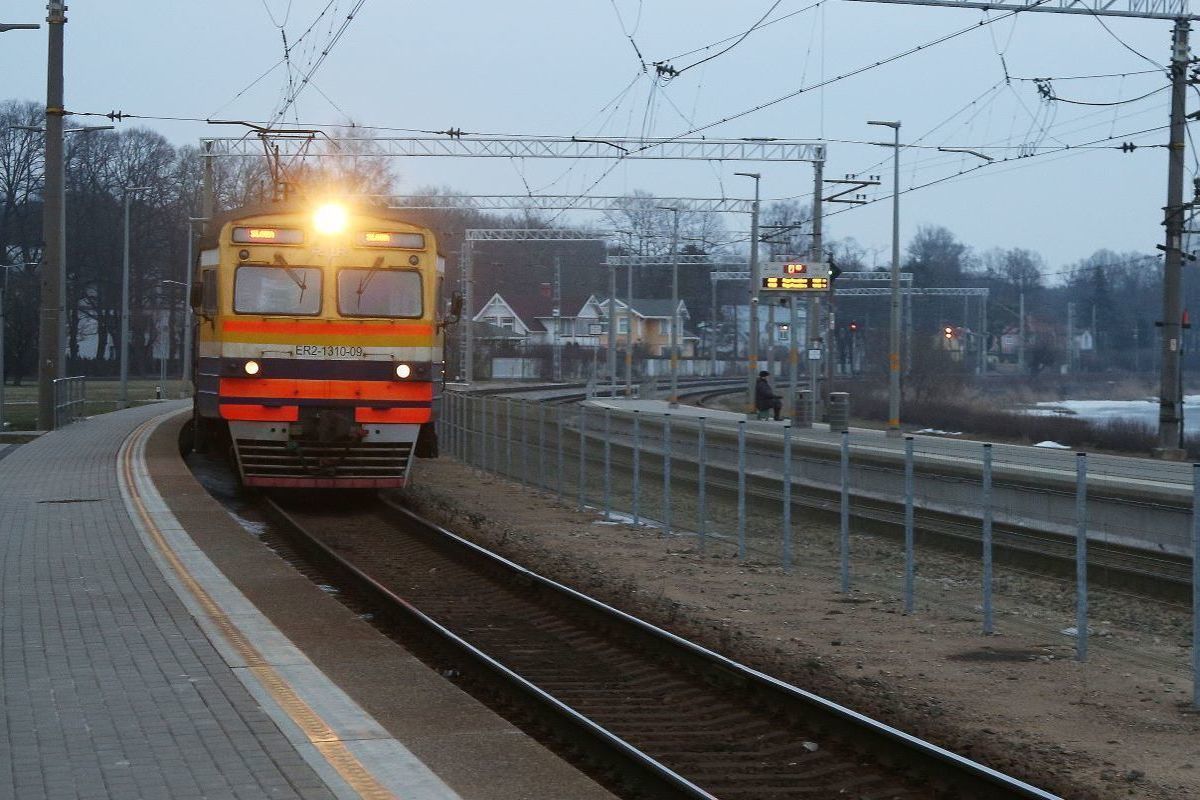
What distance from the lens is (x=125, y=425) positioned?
35844mm

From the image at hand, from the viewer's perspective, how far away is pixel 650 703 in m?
8.90

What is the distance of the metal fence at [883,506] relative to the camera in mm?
10805

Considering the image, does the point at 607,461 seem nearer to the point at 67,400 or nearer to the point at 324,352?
the point at 324,352

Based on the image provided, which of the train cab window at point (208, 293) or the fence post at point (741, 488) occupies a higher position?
the train cab window at point (208, 293)

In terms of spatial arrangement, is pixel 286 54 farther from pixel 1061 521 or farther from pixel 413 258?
pixel 1061 521

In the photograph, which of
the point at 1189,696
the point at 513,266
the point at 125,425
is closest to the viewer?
the point at 1189,696

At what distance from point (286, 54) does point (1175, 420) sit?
60.5 feet

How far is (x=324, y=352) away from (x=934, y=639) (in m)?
9.56

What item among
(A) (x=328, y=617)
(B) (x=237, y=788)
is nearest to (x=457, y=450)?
(A) (x=328, y=617)

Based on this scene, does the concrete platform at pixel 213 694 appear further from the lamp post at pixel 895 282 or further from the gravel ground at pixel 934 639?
the lamp post at pixel 895 282

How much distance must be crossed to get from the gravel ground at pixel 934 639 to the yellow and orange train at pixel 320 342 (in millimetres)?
1773

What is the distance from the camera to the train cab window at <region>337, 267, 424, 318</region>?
1850cm

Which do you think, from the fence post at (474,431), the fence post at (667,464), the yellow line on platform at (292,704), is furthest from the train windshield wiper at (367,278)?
the fence post at (474,431)

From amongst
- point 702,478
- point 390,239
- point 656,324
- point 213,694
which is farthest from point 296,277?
point 656,324
